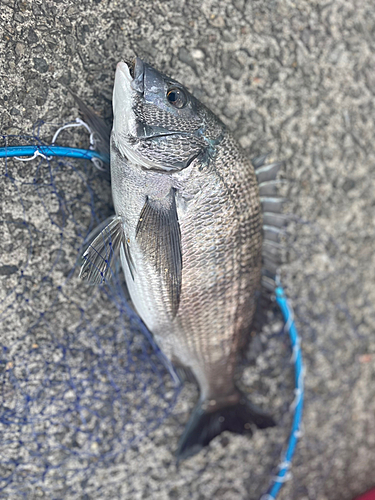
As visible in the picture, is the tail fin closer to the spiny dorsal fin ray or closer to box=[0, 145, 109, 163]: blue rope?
the spiny dorsal fin ray

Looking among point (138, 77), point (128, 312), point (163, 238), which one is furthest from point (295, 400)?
point (138, 77)

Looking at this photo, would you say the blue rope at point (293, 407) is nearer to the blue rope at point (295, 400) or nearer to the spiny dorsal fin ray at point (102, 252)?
the blue rope at point (295, 400)

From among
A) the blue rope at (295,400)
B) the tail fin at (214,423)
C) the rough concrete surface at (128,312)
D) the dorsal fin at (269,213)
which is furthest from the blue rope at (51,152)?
the tail fin at (214,423)

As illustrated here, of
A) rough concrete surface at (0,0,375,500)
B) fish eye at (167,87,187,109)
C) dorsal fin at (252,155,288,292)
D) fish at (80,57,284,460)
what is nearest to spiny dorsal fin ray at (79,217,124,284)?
fish at (80,57,284,460)

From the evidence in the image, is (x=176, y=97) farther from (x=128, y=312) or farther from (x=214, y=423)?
(x=214, y=423)

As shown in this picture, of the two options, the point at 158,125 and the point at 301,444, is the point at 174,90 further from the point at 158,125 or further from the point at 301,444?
the point at 301,444
